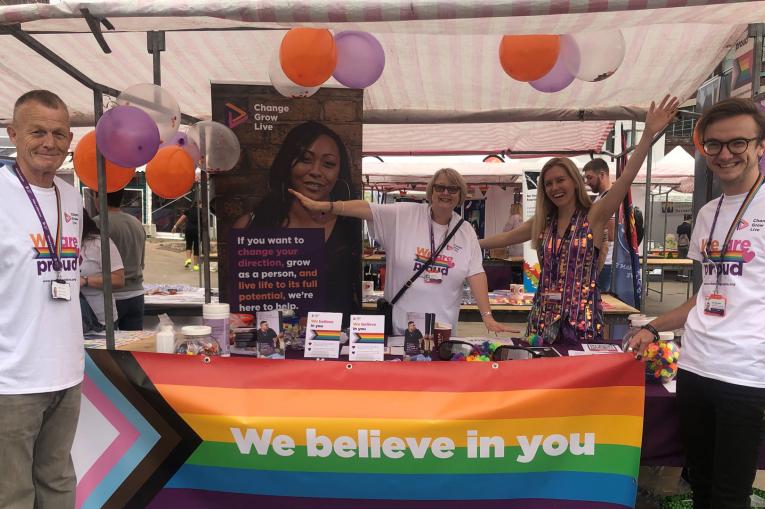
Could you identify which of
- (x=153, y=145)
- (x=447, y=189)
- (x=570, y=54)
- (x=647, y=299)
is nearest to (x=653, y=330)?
(x=447, y=189)

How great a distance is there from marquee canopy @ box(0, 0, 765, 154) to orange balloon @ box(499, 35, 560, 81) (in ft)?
1.65

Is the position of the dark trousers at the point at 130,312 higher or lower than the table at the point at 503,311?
higher

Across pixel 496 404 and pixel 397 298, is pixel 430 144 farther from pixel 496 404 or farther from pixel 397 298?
pixel 496 404

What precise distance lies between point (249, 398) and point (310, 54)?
1497 mm

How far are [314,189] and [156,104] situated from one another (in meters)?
0.93

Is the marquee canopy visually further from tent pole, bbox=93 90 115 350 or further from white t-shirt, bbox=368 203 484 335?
white t-shirt, bbox=368 203 484 335

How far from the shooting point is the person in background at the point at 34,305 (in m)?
1.73

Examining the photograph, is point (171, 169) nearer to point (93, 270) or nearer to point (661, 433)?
point (93, 270)

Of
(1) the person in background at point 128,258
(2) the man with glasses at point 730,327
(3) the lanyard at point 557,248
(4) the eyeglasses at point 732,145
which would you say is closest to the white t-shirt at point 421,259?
(3) the lanyard at point 557,248

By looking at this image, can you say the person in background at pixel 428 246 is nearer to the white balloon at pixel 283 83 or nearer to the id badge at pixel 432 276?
the id badge at pixel 432 276

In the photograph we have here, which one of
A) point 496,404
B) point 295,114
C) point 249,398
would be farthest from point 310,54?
point 496,404

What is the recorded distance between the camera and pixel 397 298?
297 centimetres

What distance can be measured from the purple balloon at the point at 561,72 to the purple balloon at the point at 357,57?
2.83 ft

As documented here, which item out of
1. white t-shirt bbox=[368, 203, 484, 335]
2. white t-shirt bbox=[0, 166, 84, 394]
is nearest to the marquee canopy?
white t-shirt bbox=[0, 166, 84, 394]
